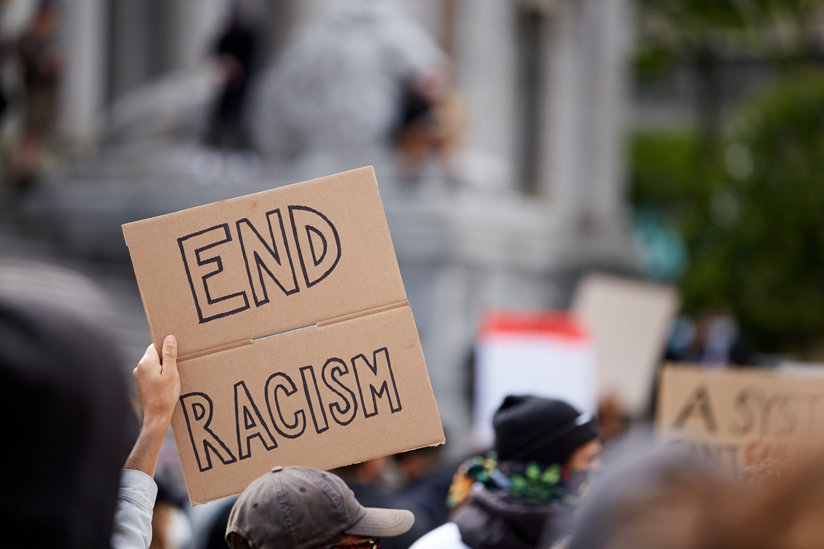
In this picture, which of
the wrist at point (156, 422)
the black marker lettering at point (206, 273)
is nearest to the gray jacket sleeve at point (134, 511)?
the wrist at point (156, 422)

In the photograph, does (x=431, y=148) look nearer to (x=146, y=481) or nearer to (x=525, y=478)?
(x=525, y=478)

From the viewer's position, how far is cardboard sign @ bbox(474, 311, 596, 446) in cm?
630

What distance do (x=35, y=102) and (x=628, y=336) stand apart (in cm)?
681

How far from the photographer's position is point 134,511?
7.42 ft

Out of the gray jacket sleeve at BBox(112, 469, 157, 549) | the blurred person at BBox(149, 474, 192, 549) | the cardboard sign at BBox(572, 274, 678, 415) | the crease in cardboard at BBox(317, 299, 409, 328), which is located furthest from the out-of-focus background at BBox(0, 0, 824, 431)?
the gray jacket sleeve at BBox(112, 469, 157, 549)

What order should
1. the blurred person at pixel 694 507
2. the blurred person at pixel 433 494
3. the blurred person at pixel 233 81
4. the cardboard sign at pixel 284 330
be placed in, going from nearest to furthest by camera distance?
the blurred person at pixel 694 507, the cardboard sign at pixel 284 330, the blurred person at pixel 433 494, the blurred person at pixel 233 81

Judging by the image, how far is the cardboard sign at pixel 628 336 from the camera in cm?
850

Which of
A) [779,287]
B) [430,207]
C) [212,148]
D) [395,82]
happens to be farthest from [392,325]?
[779,287]

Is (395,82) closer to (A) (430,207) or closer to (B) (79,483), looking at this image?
(A) (430,207)

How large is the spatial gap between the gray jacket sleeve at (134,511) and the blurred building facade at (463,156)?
17.9ft

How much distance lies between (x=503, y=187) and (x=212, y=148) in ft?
11.5

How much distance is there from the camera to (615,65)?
21.8 meters

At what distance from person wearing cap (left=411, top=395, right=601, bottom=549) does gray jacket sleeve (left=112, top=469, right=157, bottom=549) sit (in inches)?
35.1

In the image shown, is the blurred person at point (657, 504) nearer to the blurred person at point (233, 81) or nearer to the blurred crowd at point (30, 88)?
the blurred crowd at point (30, 88)
